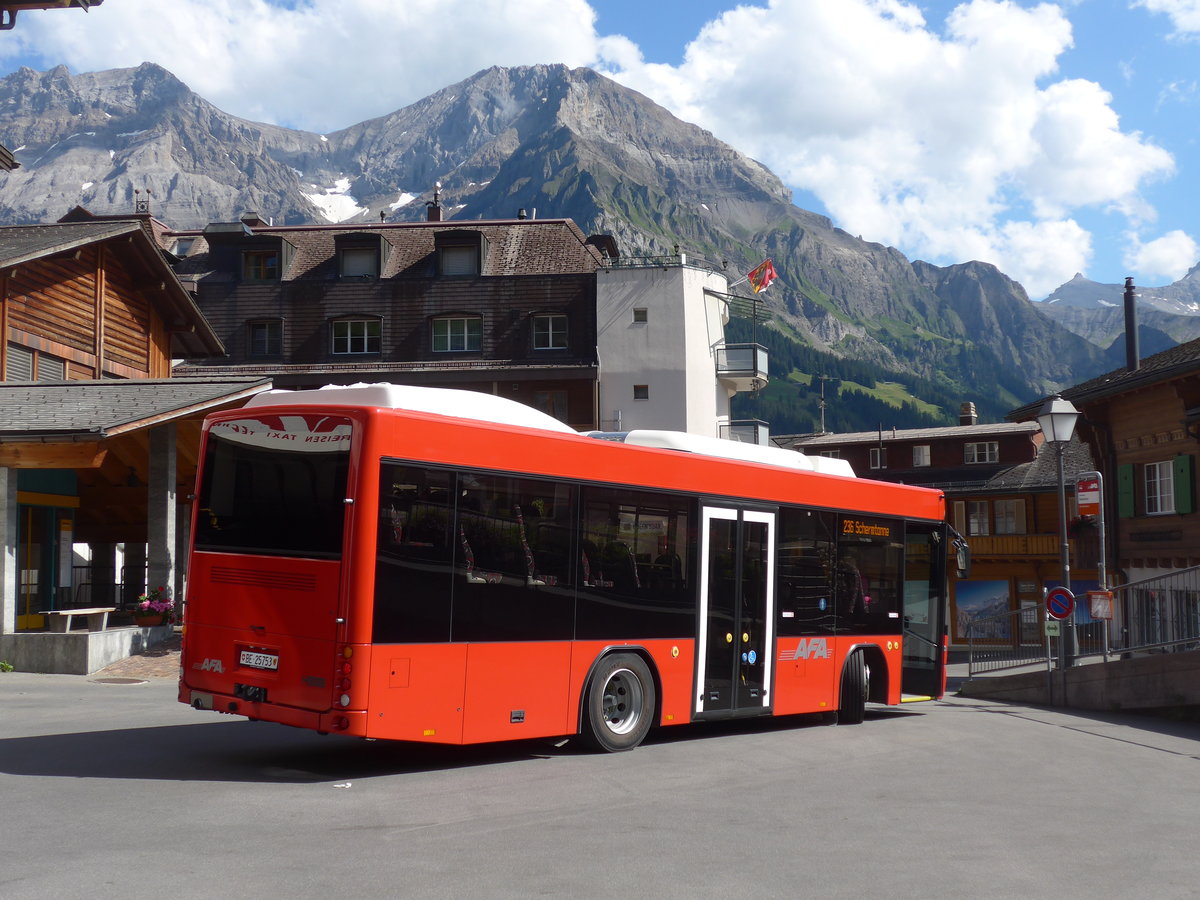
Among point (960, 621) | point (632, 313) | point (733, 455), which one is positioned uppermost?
point (632, 313)

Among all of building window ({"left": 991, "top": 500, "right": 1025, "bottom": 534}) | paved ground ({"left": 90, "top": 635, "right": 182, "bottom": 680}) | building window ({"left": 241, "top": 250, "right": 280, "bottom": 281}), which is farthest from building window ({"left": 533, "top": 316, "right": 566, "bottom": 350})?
paved ground ({"left": 90, "top": 635, "right": 182, "bottom": 680})

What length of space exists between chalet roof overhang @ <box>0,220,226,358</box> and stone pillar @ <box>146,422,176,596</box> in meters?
4.25

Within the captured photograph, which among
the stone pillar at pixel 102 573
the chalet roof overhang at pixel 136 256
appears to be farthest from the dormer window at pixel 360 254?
the stone pillar at pixel 102 573

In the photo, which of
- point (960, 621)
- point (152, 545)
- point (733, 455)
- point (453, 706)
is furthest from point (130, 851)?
point (960, 621)

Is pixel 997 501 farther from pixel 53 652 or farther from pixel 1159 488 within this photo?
pixel 53 652

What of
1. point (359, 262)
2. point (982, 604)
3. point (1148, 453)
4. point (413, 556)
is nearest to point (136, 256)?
point (359, 262)

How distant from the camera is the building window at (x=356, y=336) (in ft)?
158

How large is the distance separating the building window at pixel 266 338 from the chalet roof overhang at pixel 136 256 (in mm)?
15400

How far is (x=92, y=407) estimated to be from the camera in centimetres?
1962

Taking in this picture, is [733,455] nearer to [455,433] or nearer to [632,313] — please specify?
[455,433]

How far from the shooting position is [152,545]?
22.1 m

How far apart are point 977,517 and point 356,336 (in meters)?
30.9

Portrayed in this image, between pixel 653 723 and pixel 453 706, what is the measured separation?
2.97 metres

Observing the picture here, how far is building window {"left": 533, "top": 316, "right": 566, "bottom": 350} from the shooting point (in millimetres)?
47844
